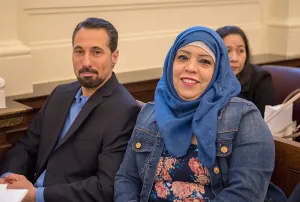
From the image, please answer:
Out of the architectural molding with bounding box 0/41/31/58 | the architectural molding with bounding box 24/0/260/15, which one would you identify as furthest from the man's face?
the architectural molding with bounding box 24/0/260/15

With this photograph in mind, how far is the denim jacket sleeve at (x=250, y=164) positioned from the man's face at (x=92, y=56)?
2.57 feet

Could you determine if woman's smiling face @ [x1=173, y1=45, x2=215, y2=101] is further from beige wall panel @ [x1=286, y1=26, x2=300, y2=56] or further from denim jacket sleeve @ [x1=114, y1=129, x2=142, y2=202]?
beige wall panel @ [x1=286, y1=26, x2=300, y2=56]

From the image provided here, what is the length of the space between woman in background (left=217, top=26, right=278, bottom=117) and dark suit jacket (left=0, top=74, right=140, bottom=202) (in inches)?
42.9

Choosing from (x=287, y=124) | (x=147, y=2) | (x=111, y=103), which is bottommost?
(x=287, y=124)

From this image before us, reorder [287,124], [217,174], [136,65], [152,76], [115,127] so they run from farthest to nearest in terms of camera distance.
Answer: [136,65], [152,76], [287,124], [115,127], [217,174]

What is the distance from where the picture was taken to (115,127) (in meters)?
2.47

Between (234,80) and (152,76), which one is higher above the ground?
(234,80)

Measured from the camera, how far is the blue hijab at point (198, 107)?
2135 mm

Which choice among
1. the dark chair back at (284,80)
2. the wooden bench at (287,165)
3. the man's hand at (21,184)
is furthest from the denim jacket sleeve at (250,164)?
the dark chair back at (284,80)

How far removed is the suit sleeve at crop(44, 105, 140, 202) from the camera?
2379 mm

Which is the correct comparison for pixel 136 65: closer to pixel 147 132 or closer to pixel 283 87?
pixel 283 87

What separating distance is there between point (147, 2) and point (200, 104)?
1977 millimetres

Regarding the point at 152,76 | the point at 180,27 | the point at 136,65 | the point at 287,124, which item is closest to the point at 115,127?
the point at 287,124

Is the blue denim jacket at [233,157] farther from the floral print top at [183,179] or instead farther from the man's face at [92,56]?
the man's face at [92,56]
